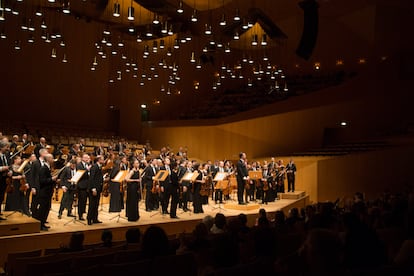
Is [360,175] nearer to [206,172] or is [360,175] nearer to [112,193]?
[206,172]

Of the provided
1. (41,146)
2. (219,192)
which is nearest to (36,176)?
(41,146)

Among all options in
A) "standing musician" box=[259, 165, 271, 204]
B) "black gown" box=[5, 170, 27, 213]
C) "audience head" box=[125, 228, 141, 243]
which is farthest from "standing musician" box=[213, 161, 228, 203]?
"audience head" box=[125, 228, 141, 243]

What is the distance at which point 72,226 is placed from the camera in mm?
8570

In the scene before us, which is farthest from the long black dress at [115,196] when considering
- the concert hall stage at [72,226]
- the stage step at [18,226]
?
the stage step at [18,226]

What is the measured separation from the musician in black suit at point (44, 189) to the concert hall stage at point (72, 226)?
23cm

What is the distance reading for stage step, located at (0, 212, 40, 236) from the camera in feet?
23.8

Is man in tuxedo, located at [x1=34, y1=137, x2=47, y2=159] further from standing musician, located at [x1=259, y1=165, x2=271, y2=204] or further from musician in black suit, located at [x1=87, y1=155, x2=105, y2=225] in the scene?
standing musician, located at [x1=259, y1=165, x2=271, y2=204]

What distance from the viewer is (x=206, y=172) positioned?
483 inches

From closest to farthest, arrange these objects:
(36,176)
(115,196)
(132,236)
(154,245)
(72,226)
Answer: (154,245) < (132,236) < (36,176) < (72,226) < (115,196)

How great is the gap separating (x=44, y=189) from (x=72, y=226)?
1.07 m

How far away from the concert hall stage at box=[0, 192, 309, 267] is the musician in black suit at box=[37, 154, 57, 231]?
0.23 metres

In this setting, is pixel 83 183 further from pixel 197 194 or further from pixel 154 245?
pixel 154 245

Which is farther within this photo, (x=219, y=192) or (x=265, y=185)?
(x=265, y=185)

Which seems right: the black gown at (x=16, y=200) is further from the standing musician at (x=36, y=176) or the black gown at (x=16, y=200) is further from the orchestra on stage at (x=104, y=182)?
the standing musician at (x=36, y=176)
